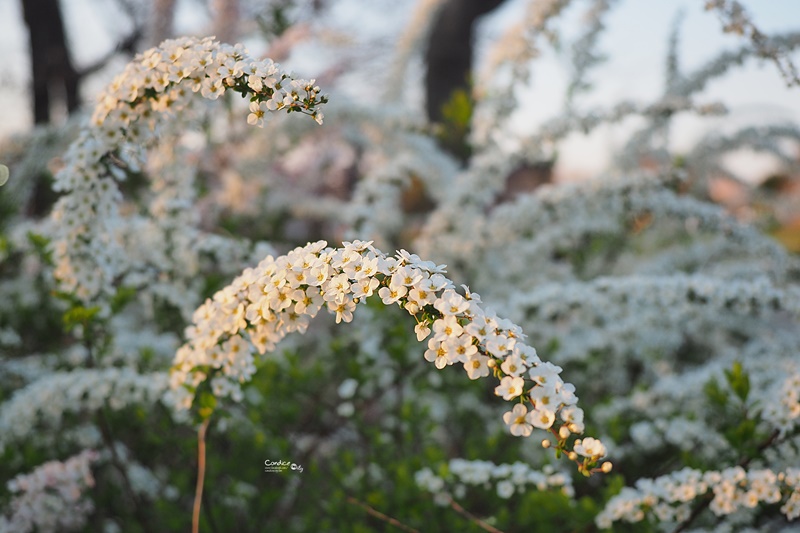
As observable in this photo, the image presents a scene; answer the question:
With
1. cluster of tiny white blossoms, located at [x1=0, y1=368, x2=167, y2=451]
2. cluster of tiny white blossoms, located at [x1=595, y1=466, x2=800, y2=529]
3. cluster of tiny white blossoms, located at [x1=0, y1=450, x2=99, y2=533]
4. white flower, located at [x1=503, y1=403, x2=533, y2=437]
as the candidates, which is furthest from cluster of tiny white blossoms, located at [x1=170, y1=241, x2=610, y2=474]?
cluster of tiny white blossoms, located at [x1=0, y1=450, x2=99, y2=533]

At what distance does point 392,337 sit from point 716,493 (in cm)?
168

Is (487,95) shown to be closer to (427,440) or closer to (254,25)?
(427,440)

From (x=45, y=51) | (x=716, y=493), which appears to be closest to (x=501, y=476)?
(x=716, y=493)

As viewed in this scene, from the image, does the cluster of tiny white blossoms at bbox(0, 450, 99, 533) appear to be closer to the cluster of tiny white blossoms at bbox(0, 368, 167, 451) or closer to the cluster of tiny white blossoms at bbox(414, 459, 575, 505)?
the cluster of tiny white blossoms at bbox(0, 368, 167, 451)

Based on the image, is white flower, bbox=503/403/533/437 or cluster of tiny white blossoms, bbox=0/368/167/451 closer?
white flower, bbox=503/403/533/437

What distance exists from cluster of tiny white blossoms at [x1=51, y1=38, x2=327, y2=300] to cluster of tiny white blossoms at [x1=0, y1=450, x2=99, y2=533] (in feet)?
2.21

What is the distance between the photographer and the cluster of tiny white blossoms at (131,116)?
1.57 meters

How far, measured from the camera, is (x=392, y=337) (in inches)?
123

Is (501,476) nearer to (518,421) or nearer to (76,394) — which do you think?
(518,421)

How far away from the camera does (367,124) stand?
4.91 metres

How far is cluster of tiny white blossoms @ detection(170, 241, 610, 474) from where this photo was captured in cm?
128

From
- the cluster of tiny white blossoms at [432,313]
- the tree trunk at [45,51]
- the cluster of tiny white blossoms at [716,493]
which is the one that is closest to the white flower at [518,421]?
the cluster of tiny white blossoms at [432,313]

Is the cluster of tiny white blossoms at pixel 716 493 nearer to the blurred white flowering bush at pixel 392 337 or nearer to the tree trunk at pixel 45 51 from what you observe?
the blurred white flowering bush at pixel 392 337

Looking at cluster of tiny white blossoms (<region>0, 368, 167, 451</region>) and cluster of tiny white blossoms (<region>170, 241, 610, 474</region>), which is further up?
cluster of tiny white blossoms (<region>0, 368, 167, 451</region>)
